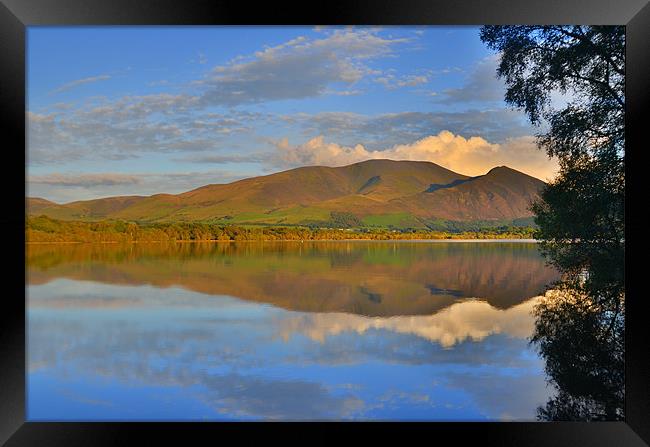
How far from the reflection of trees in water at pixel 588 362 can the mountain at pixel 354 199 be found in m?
29.9

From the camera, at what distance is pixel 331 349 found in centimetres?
1098

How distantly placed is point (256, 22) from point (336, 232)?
37.6 m

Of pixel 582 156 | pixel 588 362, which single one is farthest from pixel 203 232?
pixel 582 156

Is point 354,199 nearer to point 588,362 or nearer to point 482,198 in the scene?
point 482,198

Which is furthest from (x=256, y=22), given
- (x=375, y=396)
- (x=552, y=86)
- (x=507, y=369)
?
(x=507, y=369)

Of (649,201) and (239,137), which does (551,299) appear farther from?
(239,137)

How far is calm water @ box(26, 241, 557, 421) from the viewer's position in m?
7.45

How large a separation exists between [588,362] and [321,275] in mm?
12443

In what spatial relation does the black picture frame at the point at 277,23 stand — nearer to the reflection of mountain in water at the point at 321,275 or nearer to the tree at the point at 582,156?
the tree at the point at 582,156

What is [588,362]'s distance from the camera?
23.3 ft

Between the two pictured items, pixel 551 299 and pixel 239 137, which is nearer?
pixel 551 299

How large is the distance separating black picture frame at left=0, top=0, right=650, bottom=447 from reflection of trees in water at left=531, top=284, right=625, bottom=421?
7.87ft

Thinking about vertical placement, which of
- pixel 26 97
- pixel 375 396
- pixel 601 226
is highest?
pixel 26 97

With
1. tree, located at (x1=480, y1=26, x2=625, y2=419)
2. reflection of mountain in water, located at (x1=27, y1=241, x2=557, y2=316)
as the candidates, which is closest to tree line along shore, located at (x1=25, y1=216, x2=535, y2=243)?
reflection of mountain in water, located at (x1=27, y1=241, x2=557, y2=316)
